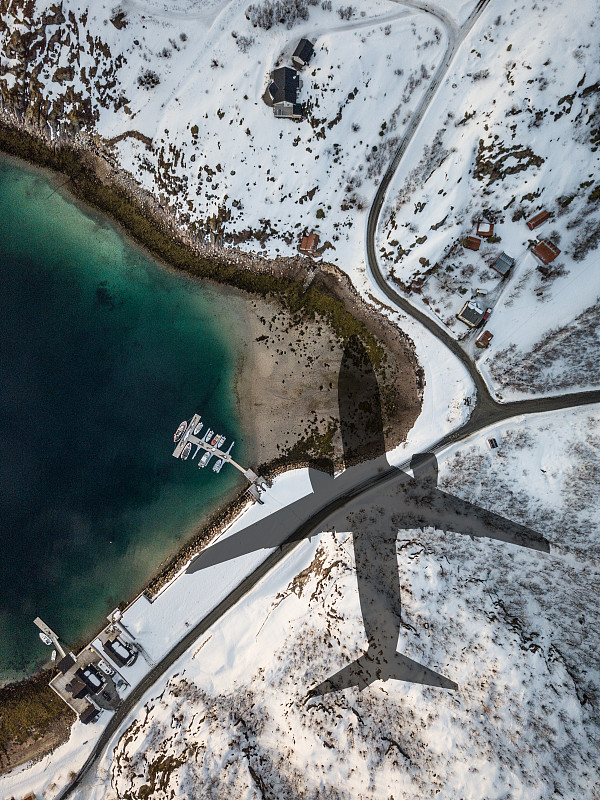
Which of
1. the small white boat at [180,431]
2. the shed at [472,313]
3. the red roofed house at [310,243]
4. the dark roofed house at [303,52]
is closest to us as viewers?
the dark roofed house at [303,52]

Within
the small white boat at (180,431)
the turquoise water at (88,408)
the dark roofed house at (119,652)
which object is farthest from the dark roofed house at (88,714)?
the small white boat at (180,431)

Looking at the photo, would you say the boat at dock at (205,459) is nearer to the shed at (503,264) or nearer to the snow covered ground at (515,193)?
the snow covered ground at (515,193)

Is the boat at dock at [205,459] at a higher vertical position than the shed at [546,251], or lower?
higher

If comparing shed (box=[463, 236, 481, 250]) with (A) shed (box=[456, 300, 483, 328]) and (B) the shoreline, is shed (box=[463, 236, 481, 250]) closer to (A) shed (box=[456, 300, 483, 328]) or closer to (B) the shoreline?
(A) shed (box=[456, 300, 483, 328])

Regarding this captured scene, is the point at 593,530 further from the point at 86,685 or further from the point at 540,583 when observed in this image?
the point at 86,685

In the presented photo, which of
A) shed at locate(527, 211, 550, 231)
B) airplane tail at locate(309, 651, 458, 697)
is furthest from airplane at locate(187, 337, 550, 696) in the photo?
shed at locate(527, 211, 550, 231)

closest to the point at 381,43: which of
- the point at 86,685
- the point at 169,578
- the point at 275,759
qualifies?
the point at 169,578

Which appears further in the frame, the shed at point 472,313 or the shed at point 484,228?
the shed at point 472,313
